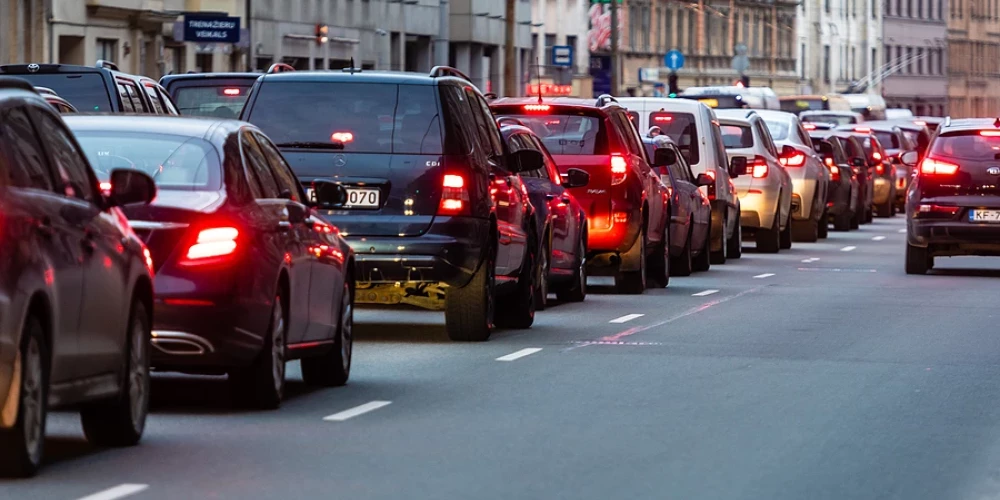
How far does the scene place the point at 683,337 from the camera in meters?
18.0

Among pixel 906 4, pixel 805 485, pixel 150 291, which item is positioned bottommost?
pixel 805 485

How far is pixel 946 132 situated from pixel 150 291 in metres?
18.1

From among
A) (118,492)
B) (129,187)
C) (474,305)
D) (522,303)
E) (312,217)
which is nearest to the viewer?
(118,492)

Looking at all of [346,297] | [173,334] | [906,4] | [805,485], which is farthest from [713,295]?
[906,4]

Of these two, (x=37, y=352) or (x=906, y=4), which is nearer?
(x=37, y=352)

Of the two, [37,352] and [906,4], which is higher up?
[906,4]

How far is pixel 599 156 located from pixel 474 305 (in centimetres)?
606

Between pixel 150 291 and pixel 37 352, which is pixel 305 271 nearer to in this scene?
pixel 150 291

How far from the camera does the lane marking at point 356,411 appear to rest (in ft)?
39.4

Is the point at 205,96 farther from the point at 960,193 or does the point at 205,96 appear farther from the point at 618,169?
the point at 960,193

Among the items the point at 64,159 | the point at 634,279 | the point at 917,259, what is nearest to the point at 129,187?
the point at 64,159

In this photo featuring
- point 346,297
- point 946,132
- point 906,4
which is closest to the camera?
point 346,297

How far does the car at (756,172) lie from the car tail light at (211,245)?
2082cm

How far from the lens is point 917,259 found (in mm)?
28312
